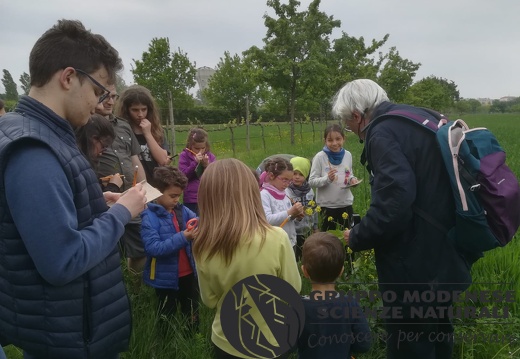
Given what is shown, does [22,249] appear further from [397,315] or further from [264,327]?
[397,315]

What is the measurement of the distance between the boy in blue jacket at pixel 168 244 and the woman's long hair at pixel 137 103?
0.97 metres

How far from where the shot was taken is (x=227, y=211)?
1798mm

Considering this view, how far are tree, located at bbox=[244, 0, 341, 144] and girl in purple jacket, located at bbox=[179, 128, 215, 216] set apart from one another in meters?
13.6

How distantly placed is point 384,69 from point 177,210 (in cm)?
2855

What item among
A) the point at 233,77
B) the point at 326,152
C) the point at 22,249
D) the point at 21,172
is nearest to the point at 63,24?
the point at 21,172

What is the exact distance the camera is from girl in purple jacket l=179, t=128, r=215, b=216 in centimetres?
386

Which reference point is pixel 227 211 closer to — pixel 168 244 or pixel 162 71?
pixel 168 244

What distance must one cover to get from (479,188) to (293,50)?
17128 mm

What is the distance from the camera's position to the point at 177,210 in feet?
9.18

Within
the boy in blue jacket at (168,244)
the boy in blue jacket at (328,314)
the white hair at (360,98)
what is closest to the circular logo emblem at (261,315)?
the boy in blue jacket at (328,314)

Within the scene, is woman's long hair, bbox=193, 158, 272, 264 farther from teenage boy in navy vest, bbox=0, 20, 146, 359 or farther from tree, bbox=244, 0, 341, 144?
tree, bbox=244, 0, 341, 144

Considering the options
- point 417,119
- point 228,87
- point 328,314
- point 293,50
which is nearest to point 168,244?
point 328,314

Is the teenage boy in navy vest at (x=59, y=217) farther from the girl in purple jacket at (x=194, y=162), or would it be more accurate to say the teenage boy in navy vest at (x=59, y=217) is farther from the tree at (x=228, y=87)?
the tree at (x=228, y=87)

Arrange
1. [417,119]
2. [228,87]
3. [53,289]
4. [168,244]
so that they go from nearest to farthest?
[53,289] < [417,119] < [168,244] < [228,87]
